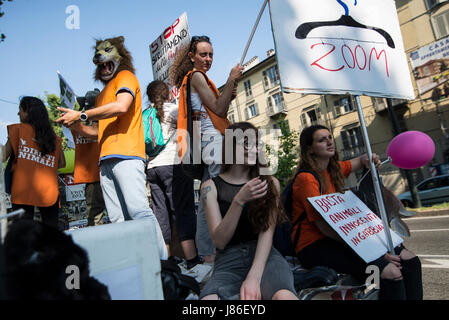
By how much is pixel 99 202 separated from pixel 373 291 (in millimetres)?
2338

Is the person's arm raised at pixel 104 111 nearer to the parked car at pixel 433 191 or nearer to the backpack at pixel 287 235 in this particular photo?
the backpack at pixel 287 235

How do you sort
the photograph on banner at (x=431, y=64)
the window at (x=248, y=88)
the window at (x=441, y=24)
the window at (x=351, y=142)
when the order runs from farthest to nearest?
the window at (x=248, y=88), the window at (x=351, y=142), the window at (x=441, y=24), the photograph on banner at (x=431, y=64)

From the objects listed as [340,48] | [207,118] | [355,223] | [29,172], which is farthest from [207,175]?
[29,172]

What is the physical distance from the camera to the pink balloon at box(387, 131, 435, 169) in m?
2.28

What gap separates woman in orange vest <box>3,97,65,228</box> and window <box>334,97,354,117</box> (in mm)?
23628

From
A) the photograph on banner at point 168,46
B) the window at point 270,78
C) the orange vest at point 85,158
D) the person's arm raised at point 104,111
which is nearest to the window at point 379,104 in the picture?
the window at point 270,78

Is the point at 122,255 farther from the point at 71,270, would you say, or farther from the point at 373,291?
the point at 373,291

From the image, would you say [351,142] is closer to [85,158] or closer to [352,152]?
[352,152]

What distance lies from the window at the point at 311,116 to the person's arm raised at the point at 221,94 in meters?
24.0

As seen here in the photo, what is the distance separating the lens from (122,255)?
3.27ft

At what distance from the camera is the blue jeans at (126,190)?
1.99 meters

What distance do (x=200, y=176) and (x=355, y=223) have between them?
1.17 metres

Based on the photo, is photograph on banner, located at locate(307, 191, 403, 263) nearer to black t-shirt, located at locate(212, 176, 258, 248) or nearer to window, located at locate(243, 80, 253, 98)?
black t-shirt, located at locate(212, 176, 258, 248)

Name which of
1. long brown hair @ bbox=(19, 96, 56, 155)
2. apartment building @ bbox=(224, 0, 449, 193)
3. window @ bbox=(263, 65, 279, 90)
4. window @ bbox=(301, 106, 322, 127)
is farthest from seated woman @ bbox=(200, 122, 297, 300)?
window @ bbox=(263, 65, 279, 90)
